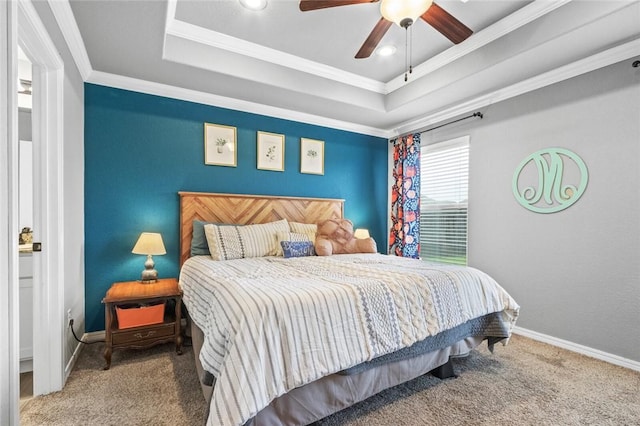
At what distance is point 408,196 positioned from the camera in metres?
4.25

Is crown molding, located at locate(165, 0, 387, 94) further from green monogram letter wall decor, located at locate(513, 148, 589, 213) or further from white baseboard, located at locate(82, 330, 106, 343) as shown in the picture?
white baseboard, located at locate(82, 330, 106, 343)

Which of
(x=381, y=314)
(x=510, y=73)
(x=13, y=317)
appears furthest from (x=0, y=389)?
(x=510, y=73)

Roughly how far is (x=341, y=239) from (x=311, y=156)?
4.29 ft

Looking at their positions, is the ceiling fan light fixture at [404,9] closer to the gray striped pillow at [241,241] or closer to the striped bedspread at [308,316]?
the striped bedspread at [308,316]

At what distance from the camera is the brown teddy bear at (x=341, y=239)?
10.9 feet

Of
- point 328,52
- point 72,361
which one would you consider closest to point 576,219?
point 328,52

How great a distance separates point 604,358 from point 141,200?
4328 millimetres

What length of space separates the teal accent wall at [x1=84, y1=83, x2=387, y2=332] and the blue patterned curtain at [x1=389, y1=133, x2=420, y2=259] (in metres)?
1.48

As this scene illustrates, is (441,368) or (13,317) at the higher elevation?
(13,317)

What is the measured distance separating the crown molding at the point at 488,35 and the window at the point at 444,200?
3.13 feet

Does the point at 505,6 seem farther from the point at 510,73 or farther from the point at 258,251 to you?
the point at 258,251

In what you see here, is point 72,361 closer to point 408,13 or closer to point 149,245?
point 149,245

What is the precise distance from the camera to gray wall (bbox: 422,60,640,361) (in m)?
2.41

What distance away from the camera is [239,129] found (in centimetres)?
358
